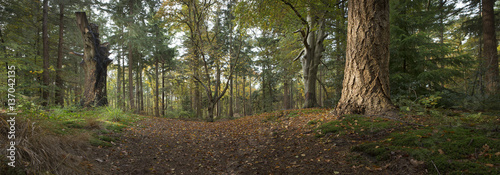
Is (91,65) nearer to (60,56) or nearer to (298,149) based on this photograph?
(60,56)

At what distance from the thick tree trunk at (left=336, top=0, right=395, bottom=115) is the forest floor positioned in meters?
0.49

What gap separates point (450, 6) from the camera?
10.5 metres

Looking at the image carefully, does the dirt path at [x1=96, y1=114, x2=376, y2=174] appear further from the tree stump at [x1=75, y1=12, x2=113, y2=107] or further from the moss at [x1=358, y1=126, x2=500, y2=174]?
the tree stump at [x1=75, y1=12, x2=113, y2=107]

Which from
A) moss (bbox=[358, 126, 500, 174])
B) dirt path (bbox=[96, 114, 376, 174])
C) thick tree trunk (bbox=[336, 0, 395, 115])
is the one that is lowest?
dirt path (bbox=[96, 114, 376, 174])

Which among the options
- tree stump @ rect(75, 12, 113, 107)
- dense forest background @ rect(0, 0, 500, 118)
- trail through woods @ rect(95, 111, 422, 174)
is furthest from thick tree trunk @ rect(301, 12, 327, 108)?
tree stump @ rect(75, 12, 113, 107)

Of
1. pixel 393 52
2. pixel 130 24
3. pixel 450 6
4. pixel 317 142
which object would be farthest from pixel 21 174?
pixel 450 6

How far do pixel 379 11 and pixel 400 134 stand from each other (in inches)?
118

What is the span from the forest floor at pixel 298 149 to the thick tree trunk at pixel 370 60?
1.59ft

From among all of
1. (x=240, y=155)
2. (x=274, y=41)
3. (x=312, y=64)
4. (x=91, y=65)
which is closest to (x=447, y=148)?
(x=240, y=155)

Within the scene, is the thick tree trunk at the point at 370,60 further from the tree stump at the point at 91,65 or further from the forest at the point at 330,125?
the tree stump at the point at 91,65

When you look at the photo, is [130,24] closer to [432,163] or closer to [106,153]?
[106,153]

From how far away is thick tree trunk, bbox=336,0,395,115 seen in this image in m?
4.48

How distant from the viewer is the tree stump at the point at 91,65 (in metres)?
8.70

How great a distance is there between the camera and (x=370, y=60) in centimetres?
452
